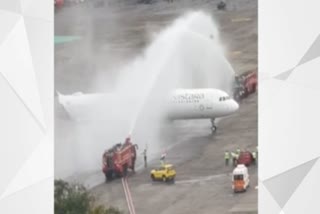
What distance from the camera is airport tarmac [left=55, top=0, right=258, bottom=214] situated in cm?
1021

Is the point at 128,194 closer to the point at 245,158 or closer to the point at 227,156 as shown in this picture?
the point at 227,156

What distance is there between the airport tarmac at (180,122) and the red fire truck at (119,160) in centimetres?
11

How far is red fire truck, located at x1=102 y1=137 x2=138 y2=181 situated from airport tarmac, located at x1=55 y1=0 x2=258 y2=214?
4.2 inches

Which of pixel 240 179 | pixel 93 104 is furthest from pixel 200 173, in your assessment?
pixel 93 104

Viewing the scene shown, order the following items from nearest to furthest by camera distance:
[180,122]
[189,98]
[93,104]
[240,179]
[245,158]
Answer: [240,179] → [245,158] → [189,98] → [180,122] → [93,104]

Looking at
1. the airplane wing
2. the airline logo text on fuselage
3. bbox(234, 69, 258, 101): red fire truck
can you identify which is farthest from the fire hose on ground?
bbox(234, 69, 258, 101): red fire truck

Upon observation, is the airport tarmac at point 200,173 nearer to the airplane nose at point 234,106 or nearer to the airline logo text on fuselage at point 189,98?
the airplane nose at point 234,106

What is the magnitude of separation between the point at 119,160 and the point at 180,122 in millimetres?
704

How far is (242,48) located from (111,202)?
198 centimetres

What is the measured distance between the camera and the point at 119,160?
10477mm

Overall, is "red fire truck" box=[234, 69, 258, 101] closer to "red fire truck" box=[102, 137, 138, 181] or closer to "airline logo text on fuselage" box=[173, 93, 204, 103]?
"airline logo text on fuselage" box=[173, 93, 204, 103]

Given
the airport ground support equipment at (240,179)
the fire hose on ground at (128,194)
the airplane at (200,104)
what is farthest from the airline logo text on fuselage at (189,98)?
the fire hose on ground at (128,194)

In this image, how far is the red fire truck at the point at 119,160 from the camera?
10.5 m
